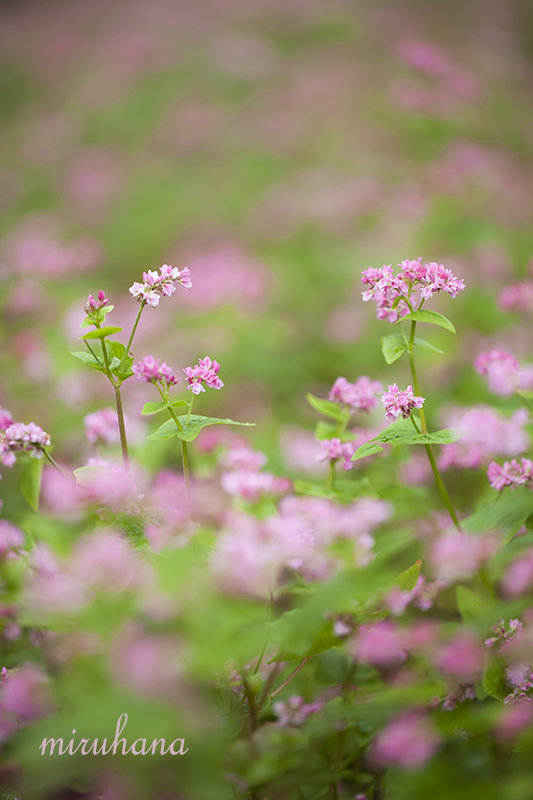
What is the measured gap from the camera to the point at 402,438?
1.22m

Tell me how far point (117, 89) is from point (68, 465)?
5.69 meters

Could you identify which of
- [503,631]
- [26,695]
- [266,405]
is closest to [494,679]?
[503,631]

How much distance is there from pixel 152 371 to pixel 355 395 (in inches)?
23.0

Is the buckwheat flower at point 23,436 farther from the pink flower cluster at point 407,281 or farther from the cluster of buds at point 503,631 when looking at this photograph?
the cluster of buds at point 503,631

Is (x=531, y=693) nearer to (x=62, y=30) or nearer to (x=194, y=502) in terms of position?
(x=194, y=502)

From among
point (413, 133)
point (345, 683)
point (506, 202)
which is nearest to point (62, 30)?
point (413, 133)

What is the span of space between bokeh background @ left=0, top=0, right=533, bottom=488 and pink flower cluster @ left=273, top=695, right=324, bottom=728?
108cm

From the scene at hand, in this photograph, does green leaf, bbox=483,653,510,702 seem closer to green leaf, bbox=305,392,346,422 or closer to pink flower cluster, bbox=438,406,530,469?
pink flower cluster, bbox=438,406,530,469

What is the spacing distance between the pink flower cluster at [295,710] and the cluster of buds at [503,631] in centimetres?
43

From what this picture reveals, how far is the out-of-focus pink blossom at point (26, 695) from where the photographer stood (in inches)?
41.6

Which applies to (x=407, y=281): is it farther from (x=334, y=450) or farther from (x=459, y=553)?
(x=459, y=553)

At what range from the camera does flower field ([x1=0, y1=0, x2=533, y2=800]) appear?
91 centimetres

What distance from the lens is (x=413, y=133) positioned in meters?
5.06

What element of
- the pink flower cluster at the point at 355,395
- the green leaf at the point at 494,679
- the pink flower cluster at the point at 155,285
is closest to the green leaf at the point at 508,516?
the green leaf at the point at 494,679
